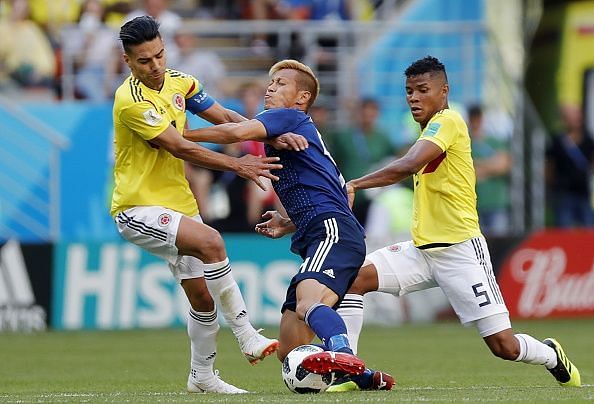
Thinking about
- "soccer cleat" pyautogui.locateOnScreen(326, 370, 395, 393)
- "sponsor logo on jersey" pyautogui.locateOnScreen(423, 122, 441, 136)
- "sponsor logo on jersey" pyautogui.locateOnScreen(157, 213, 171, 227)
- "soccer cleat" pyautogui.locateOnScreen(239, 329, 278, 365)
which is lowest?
"soccer cleat" pyautogui.locateOnScreen(326, 370, 395, 393)

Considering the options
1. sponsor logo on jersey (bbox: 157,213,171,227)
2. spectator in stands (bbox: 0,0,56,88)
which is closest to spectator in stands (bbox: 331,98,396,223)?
spectator in stands (bbox: 0,0,56,88)

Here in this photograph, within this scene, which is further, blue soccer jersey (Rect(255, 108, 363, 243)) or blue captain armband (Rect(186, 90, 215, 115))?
blue captain armband (Rect(186, 90, 215, 115))

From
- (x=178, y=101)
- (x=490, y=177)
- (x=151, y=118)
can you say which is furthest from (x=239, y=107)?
(x=151, y=118)

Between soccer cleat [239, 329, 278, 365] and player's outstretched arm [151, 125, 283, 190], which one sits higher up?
player's outstretched arm [151, 125, 283, 190]

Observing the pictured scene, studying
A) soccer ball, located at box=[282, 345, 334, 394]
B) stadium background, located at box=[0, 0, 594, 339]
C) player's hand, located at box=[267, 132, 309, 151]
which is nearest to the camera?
soccer ball, located at box=[282, 345, 334, 394]

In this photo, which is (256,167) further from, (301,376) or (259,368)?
(259,368)

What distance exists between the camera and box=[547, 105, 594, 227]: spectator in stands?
2003 cm

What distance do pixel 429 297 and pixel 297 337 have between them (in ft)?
31.0

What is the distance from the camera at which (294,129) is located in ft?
27.9

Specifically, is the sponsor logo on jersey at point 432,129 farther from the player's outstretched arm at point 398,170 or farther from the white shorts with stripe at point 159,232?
the white shorts with stripe at point 159,232

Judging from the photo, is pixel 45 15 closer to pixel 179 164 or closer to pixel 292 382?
pixel 179 164

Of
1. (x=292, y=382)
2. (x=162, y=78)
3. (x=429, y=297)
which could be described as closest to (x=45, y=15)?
(x=429, y=297)

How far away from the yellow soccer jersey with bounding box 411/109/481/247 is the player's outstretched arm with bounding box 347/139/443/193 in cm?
28

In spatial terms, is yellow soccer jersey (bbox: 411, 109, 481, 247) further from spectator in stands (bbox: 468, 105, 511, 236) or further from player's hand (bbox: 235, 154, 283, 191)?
spectator in stands (bbox: 468, 105, 511, 236)
